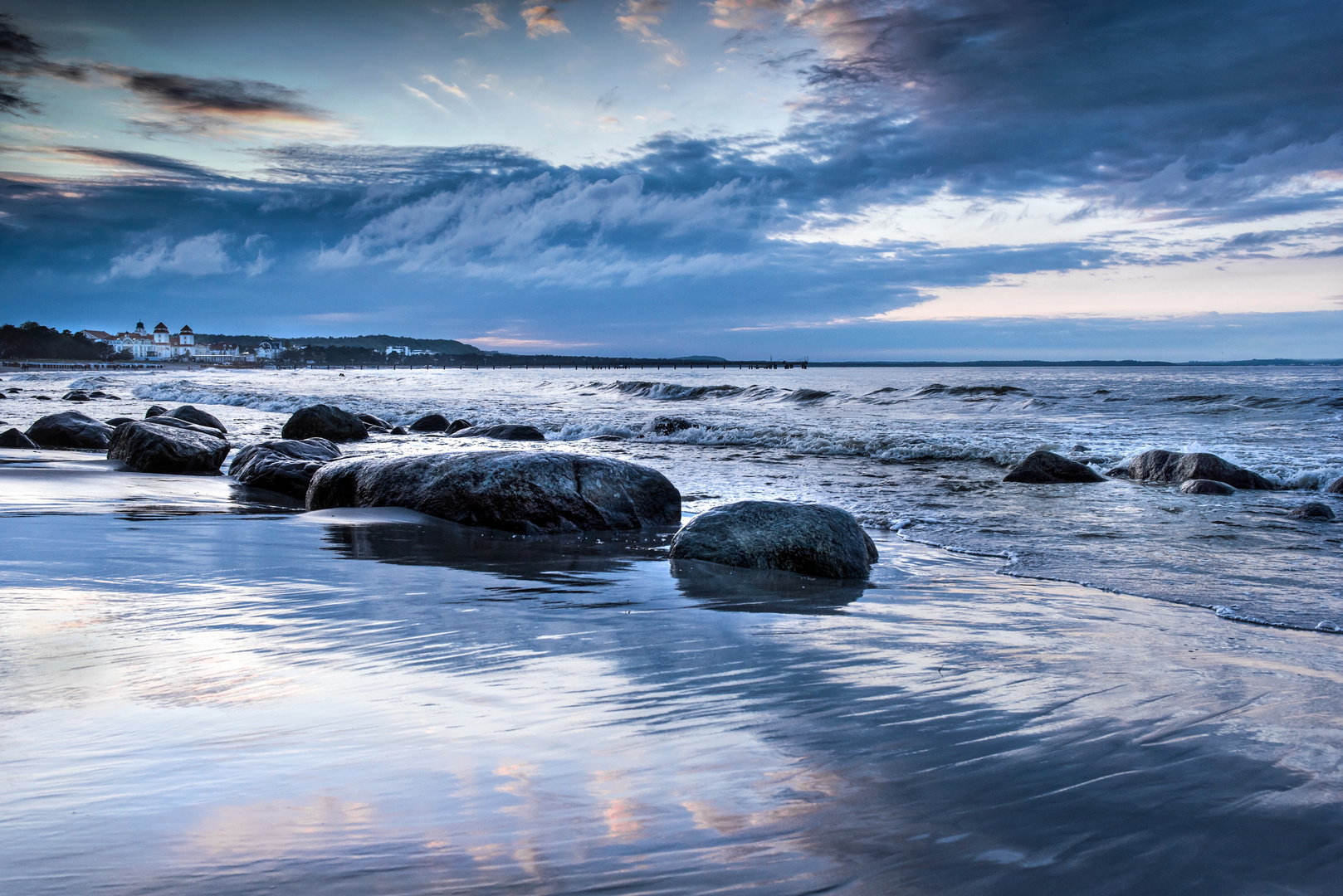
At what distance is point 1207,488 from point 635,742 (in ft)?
29.8

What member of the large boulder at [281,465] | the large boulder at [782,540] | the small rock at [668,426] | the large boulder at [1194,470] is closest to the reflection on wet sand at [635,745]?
the large boulder at [782,540]

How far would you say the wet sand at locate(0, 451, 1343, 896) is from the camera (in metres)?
1.60

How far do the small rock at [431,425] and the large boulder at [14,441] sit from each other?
764cm

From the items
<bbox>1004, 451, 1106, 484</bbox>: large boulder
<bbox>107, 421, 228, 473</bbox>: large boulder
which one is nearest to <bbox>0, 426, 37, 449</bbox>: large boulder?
<bbox>107, 421, 228, 473</bbox>: large boulder

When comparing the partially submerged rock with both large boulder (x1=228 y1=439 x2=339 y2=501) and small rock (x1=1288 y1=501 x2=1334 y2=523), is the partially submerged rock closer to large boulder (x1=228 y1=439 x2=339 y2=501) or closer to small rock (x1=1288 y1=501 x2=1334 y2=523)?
small rock (x1=1288 y1=501 x2=1334 y2=523)

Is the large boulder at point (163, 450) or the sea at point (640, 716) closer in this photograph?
the sea at point (640, 716)

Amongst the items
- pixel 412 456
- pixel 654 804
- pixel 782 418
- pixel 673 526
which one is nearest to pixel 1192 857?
pixel 654 804

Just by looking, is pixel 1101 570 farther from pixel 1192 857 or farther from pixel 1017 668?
pixel 1192 857

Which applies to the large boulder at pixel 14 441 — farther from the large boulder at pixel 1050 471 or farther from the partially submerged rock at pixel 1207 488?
the partially submerged rock at pixel 1207 488

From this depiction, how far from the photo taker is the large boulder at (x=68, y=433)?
11.5 metres

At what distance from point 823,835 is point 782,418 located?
19440 millimetres

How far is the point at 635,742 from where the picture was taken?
7.23 feet

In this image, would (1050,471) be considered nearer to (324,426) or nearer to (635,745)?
(635,745)

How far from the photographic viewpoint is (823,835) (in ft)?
5.64
